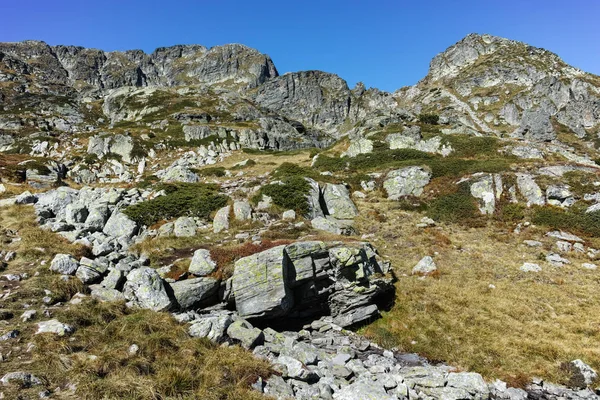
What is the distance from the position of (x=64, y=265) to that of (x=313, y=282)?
→ 35.6 feet

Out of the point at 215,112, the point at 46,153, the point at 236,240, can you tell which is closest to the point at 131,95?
the point at 215,112

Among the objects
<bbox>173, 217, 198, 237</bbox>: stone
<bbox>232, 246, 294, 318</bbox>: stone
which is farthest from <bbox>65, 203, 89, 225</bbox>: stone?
<bbox>232, 246, 294, 318</bbox>: stone

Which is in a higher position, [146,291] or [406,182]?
[406,182]

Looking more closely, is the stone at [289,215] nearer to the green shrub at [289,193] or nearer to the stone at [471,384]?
the green shrub at [289,193]

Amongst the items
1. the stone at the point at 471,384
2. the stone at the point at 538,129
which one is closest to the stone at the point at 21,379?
the stone at the point at 471,384

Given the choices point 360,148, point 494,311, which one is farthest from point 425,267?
point 360,148

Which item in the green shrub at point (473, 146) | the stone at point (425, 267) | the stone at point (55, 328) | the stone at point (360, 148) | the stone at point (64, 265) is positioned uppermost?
the stone at point (360, 148)

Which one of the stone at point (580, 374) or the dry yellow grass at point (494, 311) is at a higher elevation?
the dry yellow grass at point (494, 311)

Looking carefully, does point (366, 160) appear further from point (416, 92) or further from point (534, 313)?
point (416, 92)

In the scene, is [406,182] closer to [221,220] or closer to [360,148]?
[360,148]

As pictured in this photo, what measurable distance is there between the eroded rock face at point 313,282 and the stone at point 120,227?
10512 millimetres

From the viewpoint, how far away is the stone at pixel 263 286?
41.1 ft

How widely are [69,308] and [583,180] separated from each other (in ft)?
118

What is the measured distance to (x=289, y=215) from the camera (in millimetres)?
23000
